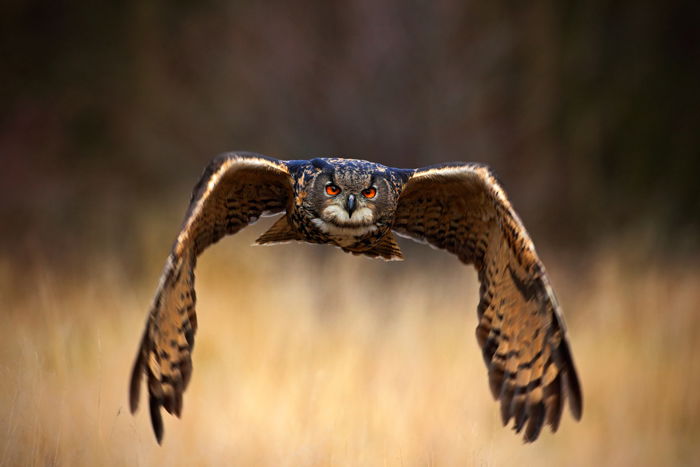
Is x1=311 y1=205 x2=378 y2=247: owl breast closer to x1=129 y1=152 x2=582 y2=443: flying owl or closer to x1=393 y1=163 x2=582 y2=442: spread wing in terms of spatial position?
x1=129 y1=152 x2=582 y2=443: flying owl

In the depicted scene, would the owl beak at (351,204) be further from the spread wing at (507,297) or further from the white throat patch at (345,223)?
the spread wing at (507,297)

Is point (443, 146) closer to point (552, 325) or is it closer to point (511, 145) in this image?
point (511, 145)

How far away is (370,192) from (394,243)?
15.5 inches

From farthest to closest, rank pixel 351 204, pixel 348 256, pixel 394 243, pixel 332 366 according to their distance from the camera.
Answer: pixel 348 256 < pixel 332 366 < pixel 394 243 < pixel 351 204

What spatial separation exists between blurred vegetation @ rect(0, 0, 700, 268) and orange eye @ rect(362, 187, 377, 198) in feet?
11.3

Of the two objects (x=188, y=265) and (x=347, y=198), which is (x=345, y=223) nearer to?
(x=347, y=198)

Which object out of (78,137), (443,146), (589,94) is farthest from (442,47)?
(78,137)

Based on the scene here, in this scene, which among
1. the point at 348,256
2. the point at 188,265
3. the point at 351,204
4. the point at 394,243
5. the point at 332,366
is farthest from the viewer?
the point at 348,256

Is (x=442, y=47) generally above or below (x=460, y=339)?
above

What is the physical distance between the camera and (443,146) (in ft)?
22.4

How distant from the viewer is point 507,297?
3217 millimetres

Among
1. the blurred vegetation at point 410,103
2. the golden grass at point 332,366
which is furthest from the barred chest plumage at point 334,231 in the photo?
the blurred vegetation at point 410,103

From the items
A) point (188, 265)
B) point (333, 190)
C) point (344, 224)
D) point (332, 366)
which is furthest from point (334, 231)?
point (332, 366)

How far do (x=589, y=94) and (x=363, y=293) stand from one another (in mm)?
3464
